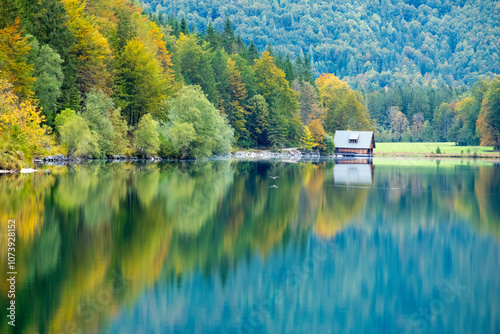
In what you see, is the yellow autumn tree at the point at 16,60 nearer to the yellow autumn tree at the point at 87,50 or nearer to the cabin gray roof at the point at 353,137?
the yellow autumn tree at the point at 87,50

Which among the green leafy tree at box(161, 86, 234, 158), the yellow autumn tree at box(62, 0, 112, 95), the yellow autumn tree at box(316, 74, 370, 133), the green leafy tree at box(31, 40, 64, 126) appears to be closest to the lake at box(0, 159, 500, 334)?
the green leafy tree at box(31, 40, 64, 126)

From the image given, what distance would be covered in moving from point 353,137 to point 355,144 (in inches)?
59.1

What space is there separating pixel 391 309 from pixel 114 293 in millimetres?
5900

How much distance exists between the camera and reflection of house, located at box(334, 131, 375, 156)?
108m

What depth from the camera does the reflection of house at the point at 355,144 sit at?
354 feet

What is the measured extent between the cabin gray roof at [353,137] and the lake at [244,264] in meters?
82.0

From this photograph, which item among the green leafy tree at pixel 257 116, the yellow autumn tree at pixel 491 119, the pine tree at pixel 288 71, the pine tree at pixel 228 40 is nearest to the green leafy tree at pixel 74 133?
the green leafy tree at pixel 257 116

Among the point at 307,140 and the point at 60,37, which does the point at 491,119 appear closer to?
the point at 307,140

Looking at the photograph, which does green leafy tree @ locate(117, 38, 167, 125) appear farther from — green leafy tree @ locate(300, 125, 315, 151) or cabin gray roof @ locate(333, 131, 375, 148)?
cabin gray roof @ locate(333, 131, 375, 148)

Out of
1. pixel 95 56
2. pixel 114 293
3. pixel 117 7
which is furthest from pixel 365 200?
pixel 117 7

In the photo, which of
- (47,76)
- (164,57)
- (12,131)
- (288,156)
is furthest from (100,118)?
(288,156)

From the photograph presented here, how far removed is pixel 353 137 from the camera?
354 ft

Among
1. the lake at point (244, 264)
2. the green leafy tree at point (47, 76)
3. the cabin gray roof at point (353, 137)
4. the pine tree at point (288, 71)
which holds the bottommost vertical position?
the lake at point (244, 264)

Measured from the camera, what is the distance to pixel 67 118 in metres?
48.1
